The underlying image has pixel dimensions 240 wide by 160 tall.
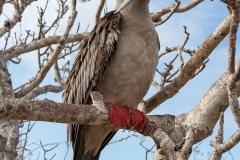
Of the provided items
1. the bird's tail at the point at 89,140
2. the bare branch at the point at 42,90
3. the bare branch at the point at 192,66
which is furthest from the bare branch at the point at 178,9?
the bird's tail at the point at 89,140

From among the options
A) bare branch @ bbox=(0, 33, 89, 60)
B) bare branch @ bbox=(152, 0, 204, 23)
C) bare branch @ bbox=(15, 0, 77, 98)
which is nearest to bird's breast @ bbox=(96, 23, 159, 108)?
bare branch @ bbox=(15, 0, 77, 98)

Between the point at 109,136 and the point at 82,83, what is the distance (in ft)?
2.51

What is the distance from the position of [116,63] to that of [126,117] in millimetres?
488

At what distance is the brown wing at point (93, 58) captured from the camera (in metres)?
4.08

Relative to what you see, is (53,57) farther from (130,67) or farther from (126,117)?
(126,117)

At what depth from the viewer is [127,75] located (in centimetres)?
415

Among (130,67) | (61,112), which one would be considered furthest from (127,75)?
(61,112)

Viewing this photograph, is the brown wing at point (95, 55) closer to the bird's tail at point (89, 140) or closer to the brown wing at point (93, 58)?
the brown wing at point (93, 58)

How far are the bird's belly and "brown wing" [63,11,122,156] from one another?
0.09m

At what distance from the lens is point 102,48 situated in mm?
4086

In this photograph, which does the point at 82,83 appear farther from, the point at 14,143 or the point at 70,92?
the point at 14,143

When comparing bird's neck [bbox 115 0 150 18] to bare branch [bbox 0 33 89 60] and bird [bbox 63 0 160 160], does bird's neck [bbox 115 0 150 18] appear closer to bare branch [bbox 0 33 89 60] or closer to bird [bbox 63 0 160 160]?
bird [bbox 63 0 160 160]

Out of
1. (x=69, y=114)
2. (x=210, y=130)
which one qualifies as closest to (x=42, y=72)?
(x=210, y=130)

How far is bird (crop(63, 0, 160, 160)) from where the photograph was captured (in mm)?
4105
